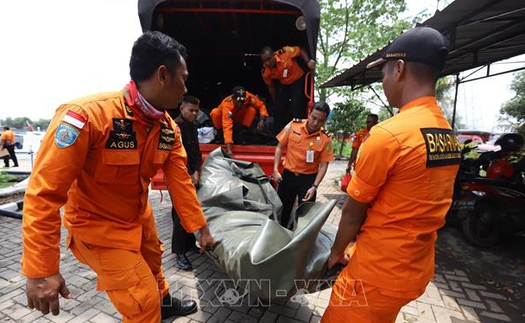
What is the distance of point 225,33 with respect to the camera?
14.1ft

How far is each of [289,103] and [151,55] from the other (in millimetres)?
2842

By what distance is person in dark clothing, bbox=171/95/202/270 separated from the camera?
2.72m

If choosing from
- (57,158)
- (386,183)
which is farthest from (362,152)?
(57,158)

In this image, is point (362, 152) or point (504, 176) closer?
point (362, 152)

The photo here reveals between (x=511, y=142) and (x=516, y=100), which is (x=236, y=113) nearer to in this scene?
(x=511, y=142)

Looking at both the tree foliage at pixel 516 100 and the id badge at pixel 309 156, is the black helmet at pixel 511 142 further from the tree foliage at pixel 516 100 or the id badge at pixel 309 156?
the tree foliage at pixel 516 100

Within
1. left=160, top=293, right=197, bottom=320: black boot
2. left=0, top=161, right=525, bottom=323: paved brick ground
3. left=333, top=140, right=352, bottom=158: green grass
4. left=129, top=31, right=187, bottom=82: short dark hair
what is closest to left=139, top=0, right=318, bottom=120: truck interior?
left=129, top=31, right=187, bottom=82: short dark hair

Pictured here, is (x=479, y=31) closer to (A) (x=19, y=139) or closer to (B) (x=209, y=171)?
(B) (x=209, y=171)

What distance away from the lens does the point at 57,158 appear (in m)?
1.08

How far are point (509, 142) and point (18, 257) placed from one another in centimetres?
609

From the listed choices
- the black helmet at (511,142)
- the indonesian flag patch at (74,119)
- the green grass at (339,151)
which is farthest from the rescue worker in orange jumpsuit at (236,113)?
the green grass at (339,151)

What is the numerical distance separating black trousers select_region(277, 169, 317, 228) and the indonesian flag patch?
2.24 meters

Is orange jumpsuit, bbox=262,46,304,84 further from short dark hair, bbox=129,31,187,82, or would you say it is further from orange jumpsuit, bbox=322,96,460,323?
orange jumpsuit, bbox=322,96,460,323

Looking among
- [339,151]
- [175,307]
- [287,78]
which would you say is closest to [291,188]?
[287,78]
